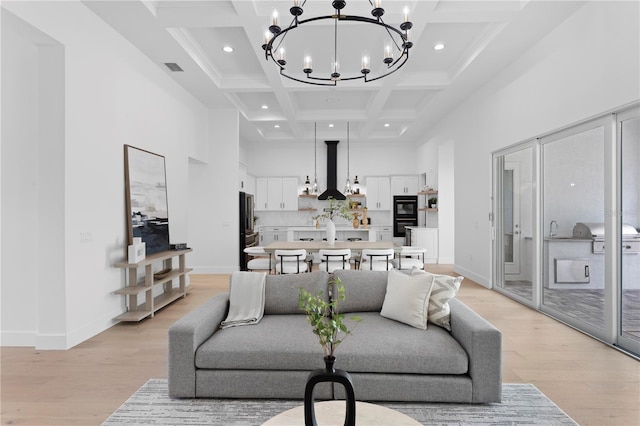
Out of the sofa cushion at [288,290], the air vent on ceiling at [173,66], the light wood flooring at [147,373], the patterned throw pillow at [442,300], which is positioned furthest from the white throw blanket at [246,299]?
the air vent on ceiling at [173,66]

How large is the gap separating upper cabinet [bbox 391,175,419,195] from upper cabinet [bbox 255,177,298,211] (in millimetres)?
2831

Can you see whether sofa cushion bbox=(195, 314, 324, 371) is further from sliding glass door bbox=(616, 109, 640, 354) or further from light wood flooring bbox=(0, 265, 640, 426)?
sliding glass door bbox=(616, 109, 640, 354)

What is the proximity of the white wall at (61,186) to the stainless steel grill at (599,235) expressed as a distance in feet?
17.1

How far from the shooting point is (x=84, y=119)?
3.50 meters

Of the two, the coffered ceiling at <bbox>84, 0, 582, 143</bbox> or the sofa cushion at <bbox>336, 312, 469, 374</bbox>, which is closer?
the sofa cushion at <bbox>336, 312, 469, 374</bbox>

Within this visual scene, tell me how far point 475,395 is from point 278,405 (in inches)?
49.7

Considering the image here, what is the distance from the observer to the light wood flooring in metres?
2.23

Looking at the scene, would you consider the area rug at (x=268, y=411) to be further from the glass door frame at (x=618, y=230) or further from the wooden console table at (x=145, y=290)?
the wooden console table at (x=145, y=290)

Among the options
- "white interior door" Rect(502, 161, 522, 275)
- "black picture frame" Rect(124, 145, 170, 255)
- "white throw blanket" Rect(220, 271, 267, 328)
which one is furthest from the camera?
"white interior door" Rect(502, 161, 522, 275)

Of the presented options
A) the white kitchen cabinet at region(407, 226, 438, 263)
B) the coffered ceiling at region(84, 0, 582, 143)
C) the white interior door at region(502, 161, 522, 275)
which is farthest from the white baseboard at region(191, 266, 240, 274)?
the white interior door at region(502, 161, 522, 275)

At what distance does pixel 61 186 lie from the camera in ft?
10.6

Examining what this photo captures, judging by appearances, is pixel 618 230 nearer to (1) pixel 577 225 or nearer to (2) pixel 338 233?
(1) pixel 577 225

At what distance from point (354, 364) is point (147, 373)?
1.73m

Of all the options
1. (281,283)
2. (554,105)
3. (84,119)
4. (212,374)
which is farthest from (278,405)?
(554,105)
